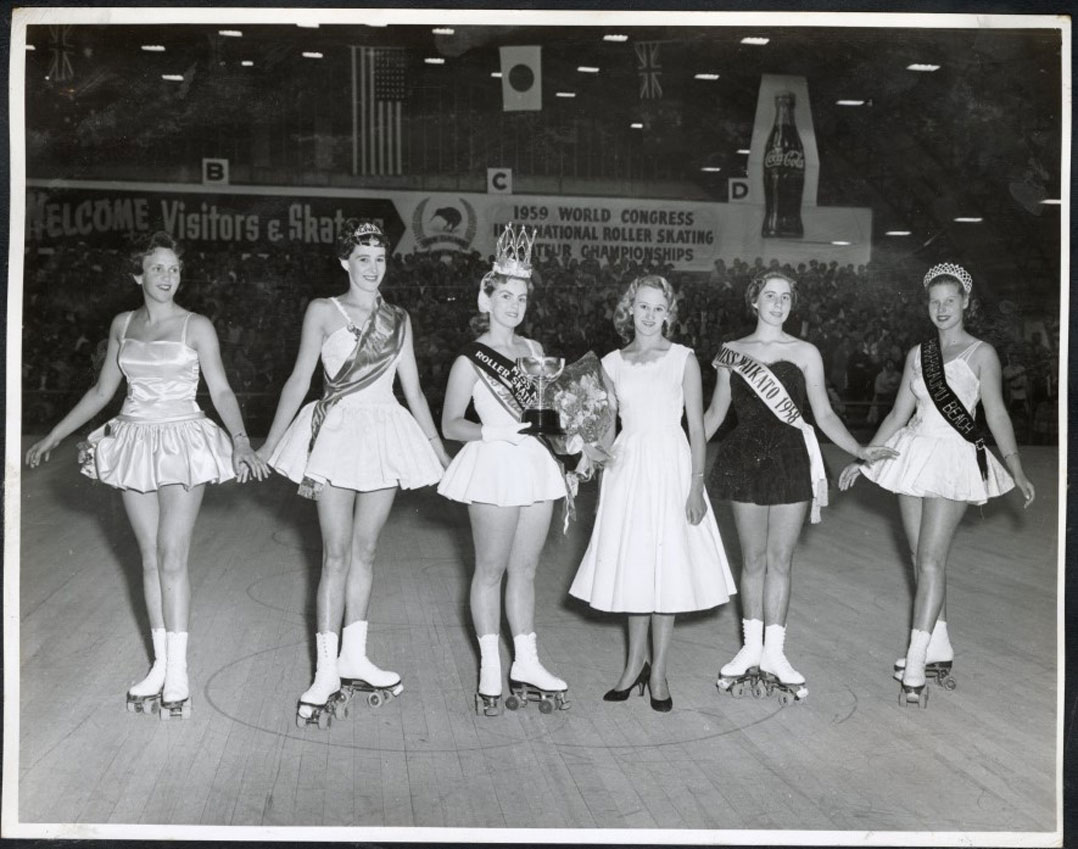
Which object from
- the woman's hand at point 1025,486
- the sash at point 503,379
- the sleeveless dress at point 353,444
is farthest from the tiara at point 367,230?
the woman's hand at point 1025,486

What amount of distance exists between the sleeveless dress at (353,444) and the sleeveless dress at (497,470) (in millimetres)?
138

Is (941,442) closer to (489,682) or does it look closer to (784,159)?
(784,159)

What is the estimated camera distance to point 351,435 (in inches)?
181

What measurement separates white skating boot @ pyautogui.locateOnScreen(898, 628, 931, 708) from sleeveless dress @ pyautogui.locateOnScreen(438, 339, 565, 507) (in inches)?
68.3

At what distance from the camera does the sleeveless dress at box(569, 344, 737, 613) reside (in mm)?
4711

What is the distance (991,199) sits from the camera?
187 inches

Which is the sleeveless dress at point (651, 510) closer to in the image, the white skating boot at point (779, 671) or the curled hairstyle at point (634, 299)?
the curled hairstyle at point (634, 299)

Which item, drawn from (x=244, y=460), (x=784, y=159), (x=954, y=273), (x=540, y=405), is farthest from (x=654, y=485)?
(x=784, y=159)

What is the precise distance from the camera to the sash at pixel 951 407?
487 centimetres

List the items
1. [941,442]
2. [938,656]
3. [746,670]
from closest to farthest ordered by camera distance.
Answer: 1. [941,442]
2. [746,670]
3. [938,656]

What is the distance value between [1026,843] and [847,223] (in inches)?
108

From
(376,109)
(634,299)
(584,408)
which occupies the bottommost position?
(584,408)

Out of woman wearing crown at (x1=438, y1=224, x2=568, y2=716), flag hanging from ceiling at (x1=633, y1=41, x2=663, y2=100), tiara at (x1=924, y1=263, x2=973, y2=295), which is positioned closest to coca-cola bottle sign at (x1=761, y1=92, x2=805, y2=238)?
tiara at (x1=924, y1=263, x2=973, y2=295)

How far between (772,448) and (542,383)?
1027 millimetres
